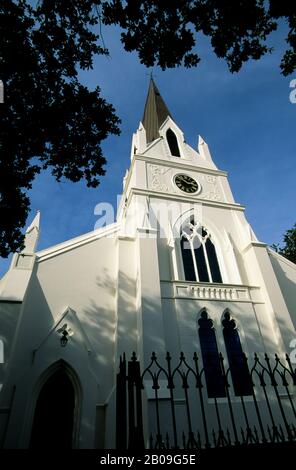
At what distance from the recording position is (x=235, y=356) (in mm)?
10281

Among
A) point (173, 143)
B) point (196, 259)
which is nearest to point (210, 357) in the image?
point (196, 259)

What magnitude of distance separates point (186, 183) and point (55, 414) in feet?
43.0

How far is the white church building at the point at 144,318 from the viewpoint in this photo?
26.0 ft

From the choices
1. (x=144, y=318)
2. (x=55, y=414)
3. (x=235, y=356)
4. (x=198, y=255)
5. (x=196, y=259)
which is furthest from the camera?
(x=198, y=255)

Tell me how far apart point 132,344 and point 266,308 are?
6004 millimetres

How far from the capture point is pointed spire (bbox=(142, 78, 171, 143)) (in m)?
24.2

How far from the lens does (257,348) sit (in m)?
10.4

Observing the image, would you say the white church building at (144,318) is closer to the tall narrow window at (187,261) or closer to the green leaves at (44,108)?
the tall narrow window at (187,261)

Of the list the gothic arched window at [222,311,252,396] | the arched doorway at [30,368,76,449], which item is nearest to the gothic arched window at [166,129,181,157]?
the gothic arched window at [222,311,252,396]

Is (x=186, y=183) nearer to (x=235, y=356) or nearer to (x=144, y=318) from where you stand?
(x=144, y=318)

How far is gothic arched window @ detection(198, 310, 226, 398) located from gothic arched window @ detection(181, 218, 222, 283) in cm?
211

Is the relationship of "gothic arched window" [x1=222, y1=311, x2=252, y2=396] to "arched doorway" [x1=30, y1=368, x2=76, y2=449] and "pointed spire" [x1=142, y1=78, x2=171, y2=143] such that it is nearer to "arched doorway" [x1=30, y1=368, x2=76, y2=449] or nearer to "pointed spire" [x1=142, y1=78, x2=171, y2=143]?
"arched doorway" [x1=30, y1=368, x2=76, y2=449]

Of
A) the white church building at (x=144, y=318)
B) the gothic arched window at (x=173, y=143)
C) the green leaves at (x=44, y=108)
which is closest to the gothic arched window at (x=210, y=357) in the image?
the white church building at (x=144, y=318)
